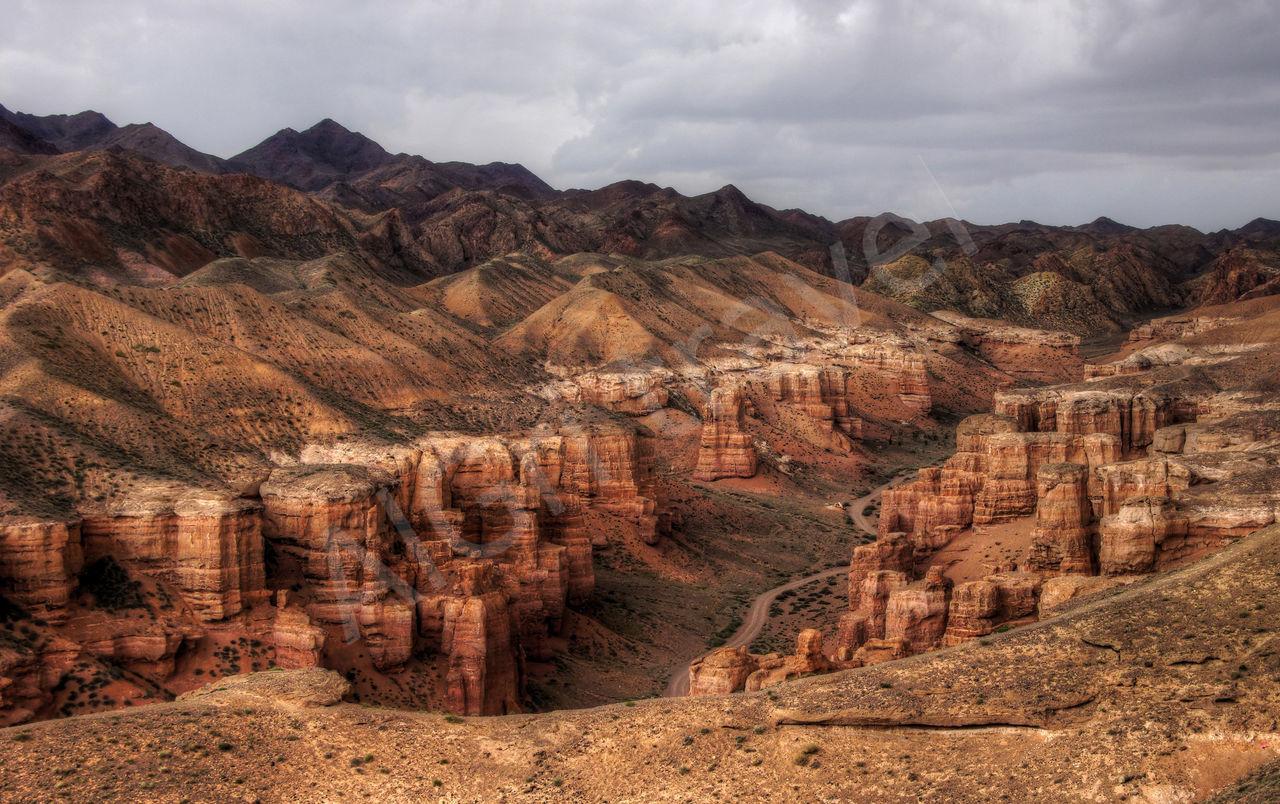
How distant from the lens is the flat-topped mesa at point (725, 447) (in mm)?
99562

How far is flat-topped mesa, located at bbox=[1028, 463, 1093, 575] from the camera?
50.4 metres

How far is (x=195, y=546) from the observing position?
44094 millimetres

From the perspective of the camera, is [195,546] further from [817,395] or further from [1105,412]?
[817,395]

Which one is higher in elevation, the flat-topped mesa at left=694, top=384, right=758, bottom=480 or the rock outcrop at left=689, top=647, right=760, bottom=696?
the flat-topped mesa at left=694, top=384, right=758, bottom=480

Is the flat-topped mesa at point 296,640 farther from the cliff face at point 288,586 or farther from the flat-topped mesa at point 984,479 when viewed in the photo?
the flat-topped mesa at point 984,479

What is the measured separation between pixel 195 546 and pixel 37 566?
5.05m

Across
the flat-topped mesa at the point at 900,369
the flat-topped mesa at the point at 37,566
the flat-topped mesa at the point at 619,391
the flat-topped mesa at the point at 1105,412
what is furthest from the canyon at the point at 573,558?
the flat-topped mesa at the point at 900,369

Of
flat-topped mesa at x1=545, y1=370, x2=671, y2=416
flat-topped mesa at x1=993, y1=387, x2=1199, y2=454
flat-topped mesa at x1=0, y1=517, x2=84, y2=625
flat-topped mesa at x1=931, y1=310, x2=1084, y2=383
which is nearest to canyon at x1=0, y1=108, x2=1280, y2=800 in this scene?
flat-topped mesa at x1=0, y1=517, x2=84, y2=625


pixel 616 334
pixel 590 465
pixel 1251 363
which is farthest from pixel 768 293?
pixel 590 465

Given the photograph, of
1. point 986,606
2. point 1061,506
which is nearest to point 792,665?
point 986,606

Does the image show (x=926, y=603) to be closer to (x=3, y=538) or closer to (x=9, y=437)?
(x=3, y=538)

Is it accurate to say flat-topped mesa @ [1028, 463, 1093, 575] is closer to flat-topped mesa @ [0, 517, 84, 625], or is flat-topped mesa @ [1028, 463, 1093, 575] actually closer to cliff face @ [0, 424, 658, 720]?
cliff face @ [0, 424, 658, 720]

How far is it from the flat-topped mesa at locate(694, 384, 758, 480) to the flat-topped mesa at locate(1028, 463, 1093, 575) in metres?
48.4

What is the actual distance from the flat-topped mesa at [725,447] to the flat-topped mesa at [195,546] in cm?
5778
